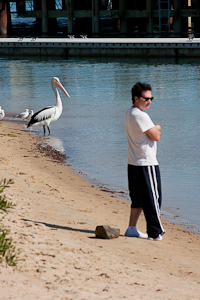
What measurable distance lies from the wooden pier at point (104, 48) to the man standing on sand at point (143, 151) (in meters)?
36.1

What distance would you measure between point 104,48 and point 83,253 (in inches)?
1538

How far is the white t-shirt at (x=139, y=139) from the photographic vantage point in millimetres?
5574

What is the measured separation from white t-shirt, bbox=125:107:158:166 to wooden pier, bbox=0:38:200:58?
36.1 m

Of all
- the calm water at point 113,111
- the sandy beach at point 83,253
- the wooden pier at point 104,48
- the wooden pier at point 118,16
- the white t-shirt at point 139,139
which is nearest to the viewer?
the sandy beach at point 83,253

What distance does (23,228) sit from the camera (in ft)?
18.8

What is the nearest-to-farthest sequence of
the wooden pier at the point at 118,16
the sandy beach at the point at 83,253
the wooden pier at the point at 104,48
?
1. the sandy beach at the point at 83,253
2. the wooden pier at the point at 104,48
3. the wooden pier at the point at 118,16

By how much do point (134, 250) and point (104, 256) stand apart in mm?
669

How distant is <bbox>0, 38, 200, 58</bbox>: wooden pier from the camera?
4084cm

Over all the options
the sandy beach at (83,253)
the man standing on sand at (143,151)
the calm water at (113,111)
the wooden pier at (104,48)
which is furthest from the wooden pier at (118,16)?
the man standing on sand at (143,151)

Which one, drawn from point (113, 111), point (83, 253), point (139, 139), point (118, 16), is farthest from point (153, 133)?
point (118, 16)

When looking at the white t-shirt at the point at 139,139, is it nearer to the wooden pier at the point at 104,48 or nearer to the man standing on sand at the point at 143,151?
the man standing on sand at the point at 143,151

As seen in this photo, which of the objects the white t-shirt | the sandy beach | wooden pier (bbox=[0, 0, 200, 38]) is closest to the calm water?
the sandy beach

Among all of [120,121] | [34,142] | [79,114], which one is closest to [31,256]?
[34,142]

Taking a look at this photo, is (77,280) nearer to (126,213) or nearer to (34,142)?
(126,213)
